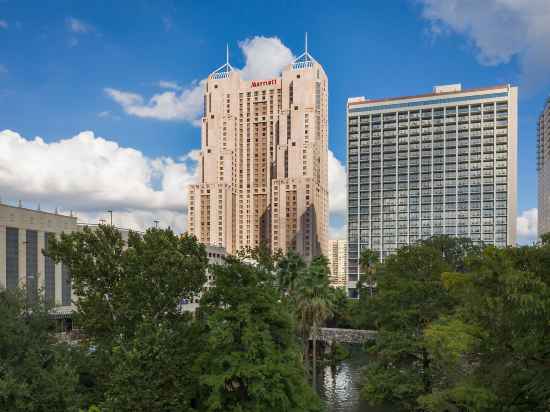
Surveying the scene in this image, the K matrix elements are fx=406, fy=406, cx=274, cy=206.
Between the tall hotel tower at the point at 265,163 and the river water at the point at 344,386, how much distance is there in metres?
106

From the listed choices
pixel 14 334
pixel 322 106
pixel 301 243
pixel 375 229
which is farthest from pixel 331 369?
pixel 322 106

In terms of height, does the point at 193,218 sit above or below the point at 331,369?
above

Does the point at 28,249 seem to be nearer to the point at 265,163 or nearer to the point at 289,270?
the point at 289,270

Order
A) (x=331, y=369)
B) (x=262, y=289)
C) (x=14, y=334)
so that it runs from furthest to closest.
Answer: (x=331, y=369) → (x=262, y=289) → (x=14, y=334)

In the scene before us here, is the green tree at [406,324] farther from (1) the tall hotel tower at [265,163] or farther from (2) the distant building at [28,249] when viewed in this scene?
(1) the tall hotel tower at [265,163]

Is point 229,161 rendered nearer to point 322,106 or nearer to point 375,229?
point 322,106

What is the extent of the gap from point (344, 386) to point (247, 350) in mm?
33919

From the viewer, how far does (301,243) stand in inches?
6752

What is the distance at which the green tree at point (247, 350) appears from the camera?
2044 centimetres

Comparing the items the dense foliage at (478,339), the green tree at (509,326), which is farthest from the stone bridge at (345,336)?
the green tree at (509,326)

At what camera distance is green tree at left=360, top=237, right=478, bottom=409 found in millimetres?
27172

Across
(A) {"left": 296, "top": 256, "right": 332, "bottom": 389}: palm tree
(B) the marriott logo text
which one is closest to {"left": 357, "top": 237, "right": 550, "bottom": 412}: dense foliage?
(A) {"left": 296, "top": 256, "right": 332, "bottom": 389}: palm tree

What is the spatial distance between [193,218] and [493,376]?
169827 millimetres

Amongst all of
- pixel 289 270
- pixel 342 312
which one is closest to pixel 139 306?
pixel 289 270
